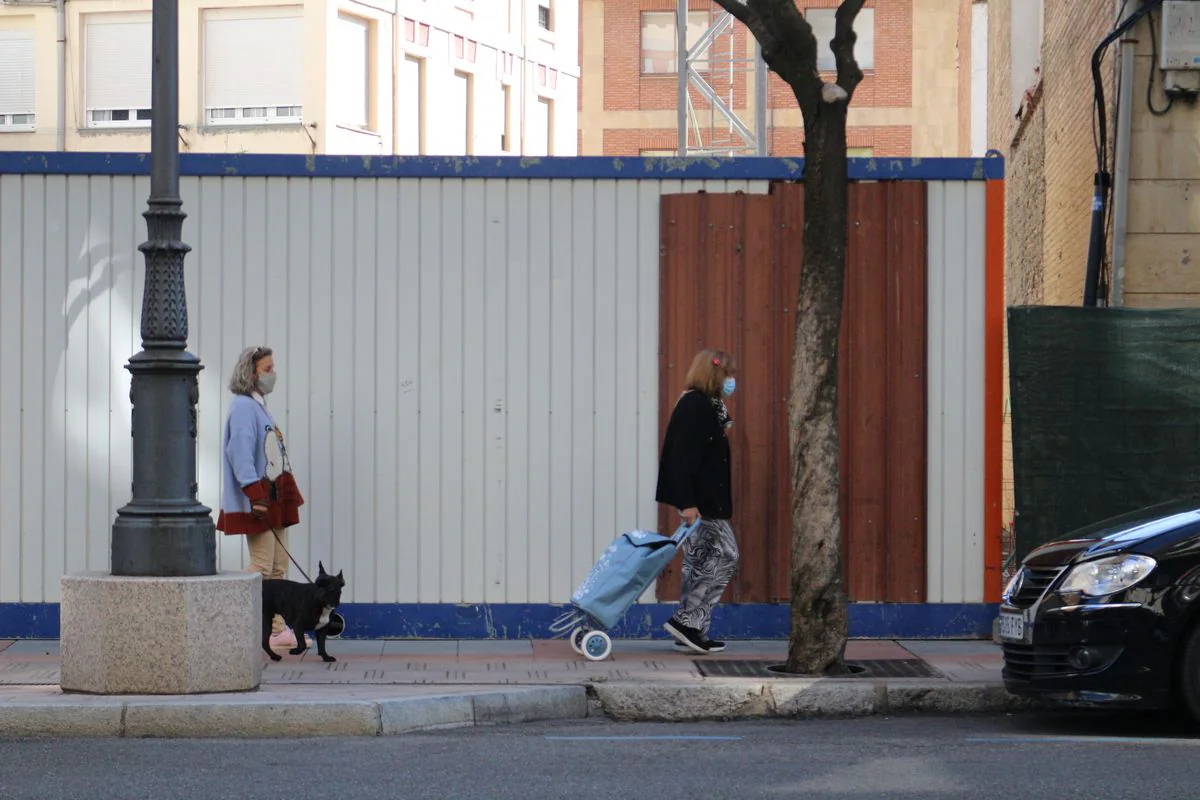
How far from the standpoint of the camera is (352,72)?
129ft

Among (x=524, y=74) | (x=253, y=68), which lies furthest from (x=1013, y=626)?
(x=524, y=74)

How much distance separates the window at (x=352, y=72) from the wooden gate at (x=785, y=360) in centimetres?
2773

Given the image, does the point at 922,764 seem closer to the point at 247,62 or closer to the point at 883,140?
the point at 247,62

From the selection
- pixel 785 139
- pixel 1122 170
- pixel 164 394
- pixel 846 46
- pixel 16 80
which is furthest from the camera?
pixel 785 139

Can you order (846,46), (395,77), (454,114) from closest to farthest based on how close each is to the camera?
(846,46) < (395,77) < (454,114)

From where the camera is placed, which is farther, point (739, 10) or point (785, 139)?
point (785, 139)

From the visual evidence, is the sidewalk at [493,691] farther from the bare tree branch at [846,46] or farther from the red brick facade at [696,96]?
the red brick facade at [696,96]

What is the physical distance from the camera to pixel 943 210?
469 inches

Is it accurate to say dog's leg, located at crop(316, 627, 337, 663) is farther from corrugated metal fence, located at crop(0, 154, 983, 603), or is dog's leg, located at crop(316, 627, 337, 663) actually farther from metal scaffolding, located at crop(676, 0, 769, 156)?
metal scaffolding, located at crop(676, 0, 769, 156)

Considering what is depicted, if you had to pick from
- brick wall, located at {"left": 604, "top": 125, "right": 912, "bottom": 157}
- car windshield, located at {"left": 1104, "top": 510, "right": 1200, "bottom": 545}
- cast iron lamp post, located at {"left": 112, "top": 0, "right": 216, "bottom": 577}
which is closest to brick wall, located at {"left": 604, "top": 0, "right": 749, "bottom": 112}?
brick wall, located at {"left": 604, "top": 125, "right": 912, "bottom": 157}

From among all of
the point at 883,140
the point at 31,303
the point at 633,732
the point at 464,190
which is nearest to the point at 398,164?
the point at 464,190

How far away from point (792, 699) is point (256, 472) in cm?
361

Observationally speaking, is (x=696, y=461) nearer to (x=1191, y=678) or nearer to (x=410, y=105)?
(x=1191, y=678)

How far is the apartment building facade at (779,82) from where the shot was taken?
51562mm
